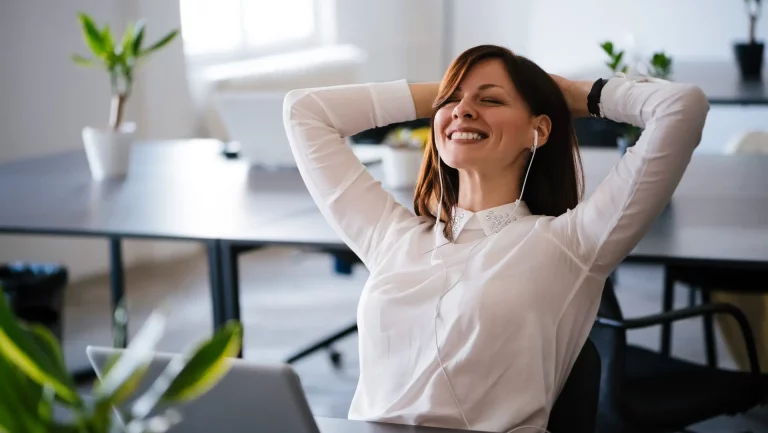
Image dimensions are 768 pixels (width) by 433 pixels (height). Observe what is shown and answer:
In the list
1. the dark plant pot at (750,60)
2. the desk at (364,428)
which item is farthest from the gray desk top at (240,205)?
the dark plant pot at (750,60)

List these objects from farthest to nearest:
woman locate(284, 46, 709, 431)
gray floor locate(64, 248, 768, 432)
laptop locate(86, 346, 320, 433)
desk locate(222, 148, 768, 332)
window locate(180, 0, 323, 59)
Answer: window locate(180, 0, 323, 59) < gray floor locate(64, 248, 768, 432) < desk locate(222, 148, 768, 332) < woman locate(284, 46, 709, 431) < laptop locate(86, 346, 320, 433)

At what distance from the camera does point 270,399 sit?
1.03 m

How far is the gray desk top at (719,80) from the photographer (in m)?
3.89

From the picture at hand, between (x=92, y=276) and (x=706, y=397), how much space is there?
3397 millimetres

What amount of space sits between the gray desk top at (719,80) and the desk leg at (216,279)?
2.24 meters

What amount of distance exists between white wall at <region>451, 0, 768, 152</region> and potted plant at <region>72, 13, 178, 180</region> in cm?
343

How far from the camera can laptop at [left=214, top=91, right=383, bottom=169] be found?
3.11 metres

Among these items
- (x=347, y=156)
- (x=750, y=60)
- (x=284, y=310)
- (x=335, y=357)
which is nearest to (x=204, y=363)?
(x=347, y=156)

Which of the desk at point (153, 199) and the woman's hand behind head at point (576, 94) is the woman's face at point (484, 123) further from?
the desk at point (153, 199)

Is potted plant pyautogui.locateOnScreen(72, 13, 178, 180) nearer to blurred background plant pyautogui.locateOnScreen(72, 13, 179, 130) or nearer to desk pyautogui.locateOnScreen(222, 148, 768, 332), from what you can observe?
blurred background plant pyautogui.locateOnScreen(72, 13, 179, 130)

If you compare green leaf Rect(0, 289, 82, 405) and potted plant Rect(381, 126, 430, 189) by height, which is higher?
green leaf Rect(0, 289, 82, 405)

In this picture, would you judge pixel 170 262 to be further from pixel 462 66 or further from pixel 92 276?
pixel 462 66

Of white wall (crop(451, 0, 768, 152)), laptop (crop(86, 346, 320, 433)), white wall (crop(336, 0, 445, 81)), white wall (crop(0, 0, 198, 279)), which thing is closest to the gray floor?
white wall (crop(0, 0, 198, 279))

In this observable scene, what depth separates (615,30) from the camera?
6535mm
